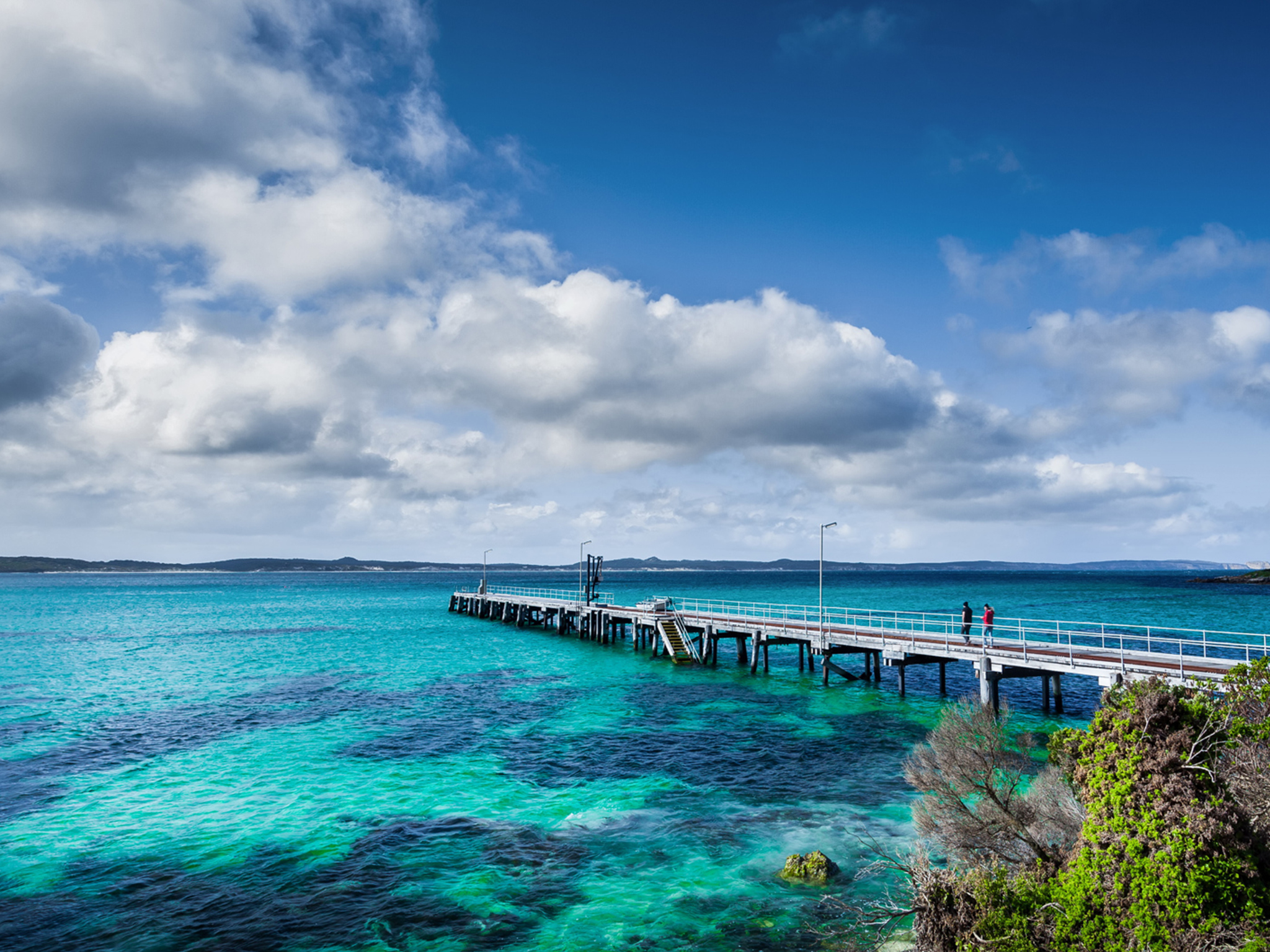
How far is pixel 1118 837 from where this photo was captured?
9.18 meters

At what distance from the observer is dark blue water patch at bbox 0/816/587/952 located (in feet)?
42.0

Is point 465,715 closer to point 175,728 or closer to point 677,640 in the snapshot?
point 175,728

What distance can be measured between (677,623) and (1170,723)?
37.9 metres

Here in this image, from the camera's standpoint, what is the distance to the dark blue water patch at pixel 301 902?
42.0 ft

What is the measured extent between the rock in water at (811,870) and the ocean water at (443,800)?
32 cm

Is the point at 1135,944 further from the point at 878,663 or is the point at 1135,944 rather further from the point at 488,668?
the point at 488,668

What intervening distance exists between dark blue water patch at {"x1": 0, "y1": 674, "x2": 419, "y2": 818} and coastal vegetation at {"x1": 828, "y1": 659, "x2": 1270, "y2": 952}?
22.8 m

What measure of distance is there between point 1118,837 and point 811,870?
6.95 m

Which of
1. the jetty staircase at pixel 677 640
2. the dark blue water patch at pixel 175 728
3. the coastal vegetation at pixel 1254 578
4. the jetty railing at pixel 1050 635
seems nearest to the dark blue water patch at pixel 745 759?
the jetty railing at pixel 1050 635

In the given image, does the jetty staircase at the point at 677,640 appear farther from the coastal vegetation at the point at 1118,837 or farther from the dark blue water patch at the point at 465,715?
the coastal vegetation at the point at 1118,837

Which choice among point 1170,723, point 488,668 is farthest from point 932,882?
point 488,668

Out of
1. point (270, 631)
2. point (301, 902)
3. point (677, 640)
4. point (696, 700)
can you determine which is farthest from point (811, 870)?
point (270, 631)

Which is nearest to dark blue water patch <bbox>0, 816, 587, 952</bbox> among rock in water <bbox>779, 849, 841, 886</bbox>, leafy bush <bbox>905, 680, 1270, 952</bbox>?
rock in water <bbox>779, 849, 841, 886</bbox>

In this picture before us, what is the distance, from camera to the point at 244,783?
21859mm
